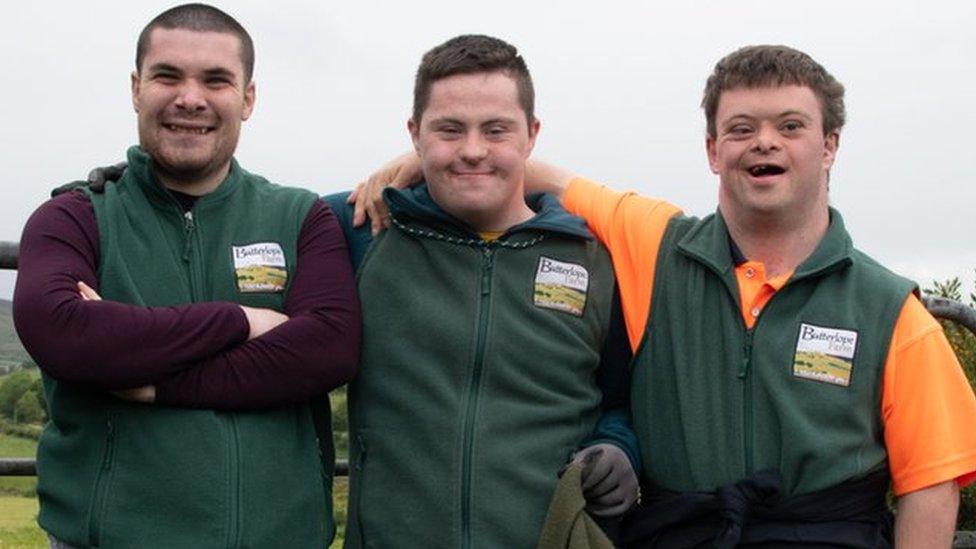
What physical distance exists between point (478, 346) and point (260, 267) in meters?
0.63

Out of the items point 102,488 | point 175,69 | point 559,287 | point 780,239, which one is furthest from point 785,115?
point 102,488

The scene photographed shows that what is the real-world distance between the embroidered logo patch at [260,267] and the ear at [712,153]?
49.0 inches

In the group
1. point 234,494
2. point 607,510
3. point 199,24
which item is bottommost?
point 607,510

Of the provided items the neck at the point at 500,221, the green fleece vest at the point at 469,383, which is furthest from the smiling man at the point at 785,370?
the neck at the point at 500,221

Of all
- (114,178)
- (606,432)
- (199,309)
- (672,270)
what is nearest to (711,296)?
(672,270)

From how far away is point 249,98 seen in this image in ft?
11.7

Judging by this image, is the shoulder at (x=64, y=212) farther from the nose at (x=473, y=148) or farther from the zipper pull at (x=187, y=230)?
the nose at (x=473, y=148)

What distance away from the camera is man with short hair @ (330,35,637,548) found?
130 inches

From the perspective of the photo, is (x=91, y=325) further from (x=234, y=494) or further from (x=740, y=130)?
(x=740, y=130)

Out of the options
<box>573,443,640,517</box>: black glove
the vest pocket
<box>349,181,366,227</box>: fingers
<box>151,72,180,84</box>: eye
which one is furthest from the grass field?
<box>573,443,640,517</box>: black glove

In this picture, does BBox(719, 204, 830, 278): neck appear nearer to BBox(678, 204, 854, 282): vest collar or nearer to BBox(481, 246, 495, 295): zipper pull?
BBox(678, 204, 854, 282): vest collar

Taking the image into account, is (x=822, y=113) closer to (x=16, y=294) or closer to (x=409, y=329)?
(x=409, y=329)

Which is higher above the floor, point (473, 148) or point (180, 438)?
point (473, 148)

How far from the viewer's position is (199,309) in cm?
312
